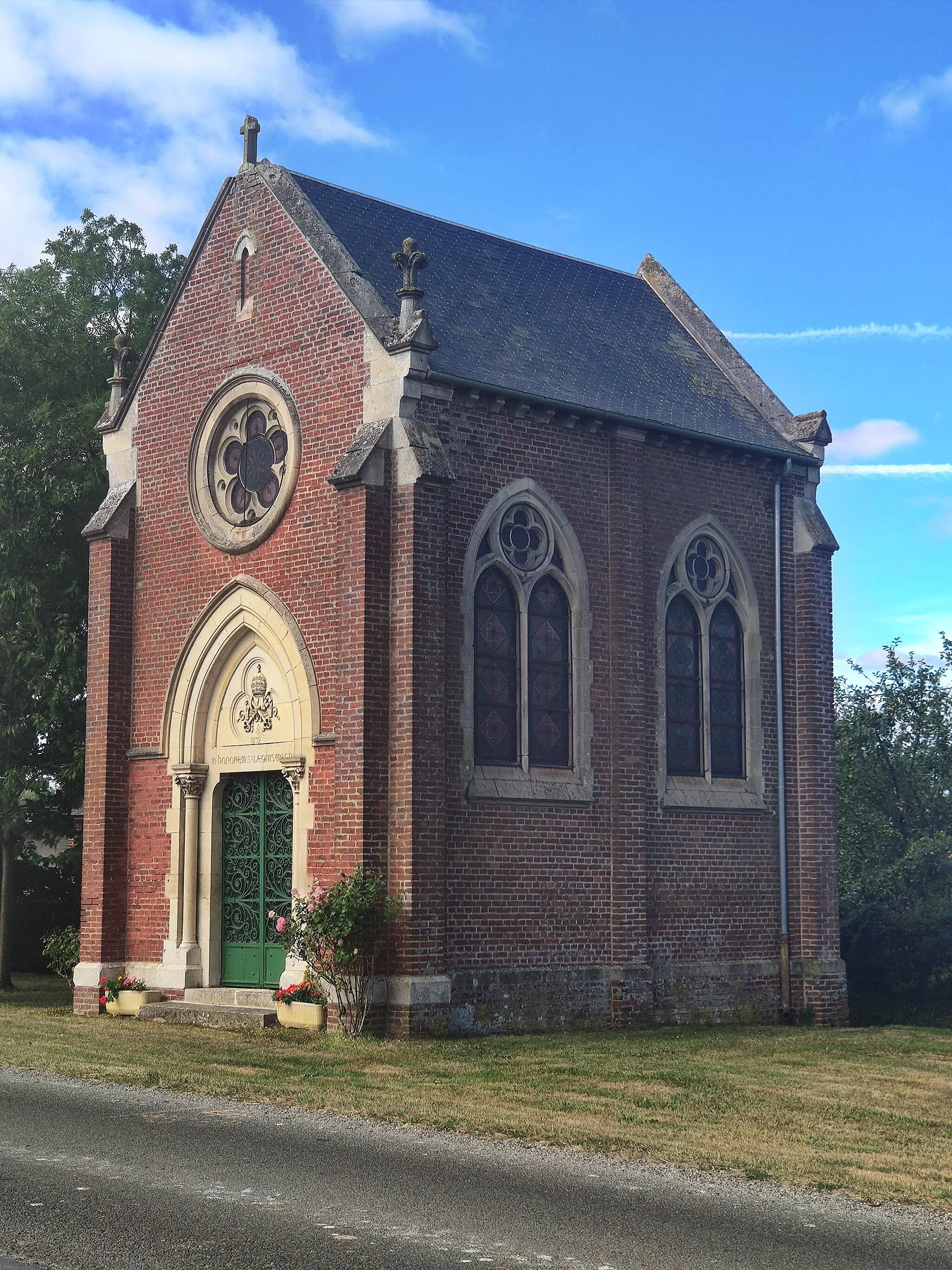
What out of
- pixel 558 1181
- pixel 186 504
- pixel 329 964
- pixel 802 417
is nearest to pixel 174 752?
pixel 186 504

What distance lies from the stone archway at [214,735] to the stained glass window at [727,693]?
5875mm

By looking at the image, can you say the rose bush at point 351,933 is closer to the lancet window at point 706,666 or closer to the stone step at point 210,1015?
the stone step at point 210,1015

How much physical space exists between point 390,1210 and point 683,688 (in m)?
13.1

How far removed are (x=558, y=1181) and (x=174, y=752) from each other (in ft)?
39.9

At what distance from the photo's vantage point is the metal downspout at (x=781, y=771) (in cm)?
2062

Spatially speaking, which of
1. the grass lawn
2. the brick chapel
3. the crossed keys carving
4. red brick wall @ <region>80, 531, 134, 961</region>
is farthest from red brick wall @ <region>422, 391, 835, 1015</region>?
red brick wall @ <region>80, 531, 134, 961</region>

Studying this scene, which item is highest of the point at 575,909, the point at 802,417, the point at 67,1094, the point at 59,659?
the point at 802,417

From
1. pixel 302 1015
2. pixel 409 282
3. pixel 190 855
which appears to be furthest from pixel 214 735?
pixel 409 282

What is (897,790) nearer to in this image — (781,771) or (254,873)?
(781,771)

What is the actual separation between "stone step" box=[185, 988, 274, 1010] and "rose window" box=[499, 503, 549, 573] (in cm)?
603

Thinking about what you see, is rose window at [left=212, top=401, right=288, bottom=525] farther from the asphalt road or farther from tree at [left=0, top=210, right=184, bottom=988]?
the asphalt road

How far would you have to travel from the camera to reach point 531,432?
744 inches

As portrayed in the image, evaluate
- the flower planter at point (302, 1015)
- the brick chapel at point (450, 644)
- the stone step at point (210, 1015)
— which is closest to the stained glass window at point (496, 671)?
the brick chapel at point (450, 644)

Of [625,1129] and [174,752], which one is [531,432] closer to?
[174,752]
